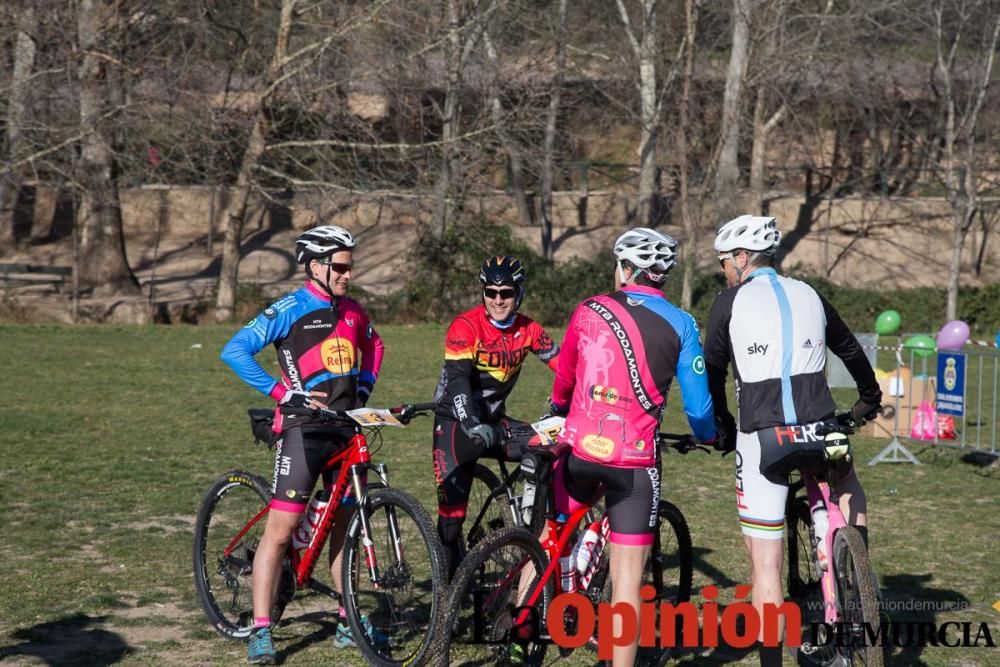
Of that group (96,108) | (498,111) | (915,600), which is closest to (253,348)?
(915,600)

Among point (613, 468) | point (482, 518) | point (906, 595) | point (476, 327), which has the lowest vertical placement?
point (906, 595)

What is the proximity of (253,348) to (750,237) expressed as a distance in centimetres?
236

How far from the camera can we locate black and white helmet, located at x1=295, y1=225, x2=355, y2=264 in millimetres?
6000

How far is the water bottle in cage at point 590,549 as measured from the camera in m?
5.61

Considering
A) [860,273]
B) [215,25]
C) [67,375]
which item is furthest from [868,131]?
[67,375]

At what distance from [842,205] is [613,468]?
37.0 meters

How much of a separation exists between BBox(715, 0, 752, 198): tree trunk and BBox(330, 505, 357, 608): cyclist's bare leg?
2485 cm

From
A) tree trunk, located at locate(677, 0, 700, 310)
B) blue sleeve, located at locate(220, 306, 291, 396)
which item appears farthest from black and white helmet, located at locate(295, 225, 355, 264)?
tree trunk, located at locate(677, 0, 700, 310)

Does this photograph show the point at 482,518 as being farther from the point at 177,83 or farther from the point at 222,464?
the point at 177,83

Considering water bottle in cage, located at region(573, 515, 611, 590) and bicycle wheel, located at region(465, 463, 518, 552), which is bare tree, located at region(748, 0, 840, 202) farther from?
water bottle in cage, located at region(573, 515, 611, 590)

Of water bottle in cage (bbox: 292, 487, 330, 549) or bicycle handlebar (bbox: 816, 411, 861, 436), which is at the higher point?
bicycle handlebar (bbox: 816, 411, 861, 436)

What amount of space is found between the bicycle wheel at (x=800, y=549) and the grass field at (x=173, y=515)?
1.43ft

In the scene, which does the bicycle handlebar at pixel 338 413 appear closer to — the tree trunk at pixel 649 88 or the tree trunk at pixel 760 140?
the tree trunk at pixel 649 88

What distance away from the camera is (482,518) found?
663cm
